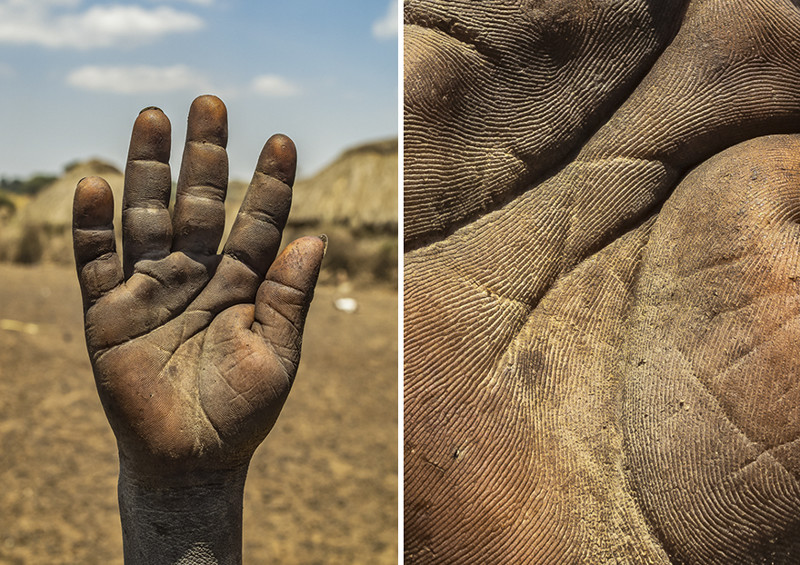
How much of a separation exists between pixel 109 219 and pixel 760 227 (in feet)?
6.80

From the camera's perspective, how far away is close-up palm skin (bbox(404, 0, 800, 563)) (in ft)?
8.46

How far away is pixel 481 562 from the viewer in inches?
103

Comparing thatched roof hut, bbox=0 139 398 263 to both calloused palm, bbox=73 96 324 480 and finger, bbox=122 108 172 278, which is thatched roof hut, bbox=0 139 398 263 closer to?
calloused palm, bbox=73 96 324 480

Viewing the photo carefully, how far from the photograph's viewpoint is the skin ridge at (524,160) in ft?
8.70

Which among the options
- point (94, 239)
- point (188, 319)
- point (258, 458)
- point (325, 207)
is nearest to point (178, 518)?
point (188, 319)

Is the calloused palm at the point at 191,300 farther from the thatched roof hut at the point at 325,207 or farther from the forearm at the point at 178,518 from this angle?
the thatched roof hut at the point at 325,207

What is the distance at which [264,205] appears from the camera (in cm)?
239

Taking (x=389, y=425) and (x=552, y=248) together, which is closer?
(x=552, y=248)

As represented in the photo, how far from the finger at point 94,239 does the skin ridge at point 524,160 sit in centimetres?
91

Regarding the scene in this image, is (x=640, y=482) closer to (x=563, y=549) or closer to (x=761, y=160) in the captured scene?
(x=563, y=549)

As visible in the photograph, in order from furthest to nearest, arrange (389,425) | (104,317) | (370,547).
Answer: (389,425), (370,547), (104,317)

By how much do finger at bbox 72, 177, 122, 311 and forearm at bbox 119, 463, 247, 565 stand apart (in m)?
0.60

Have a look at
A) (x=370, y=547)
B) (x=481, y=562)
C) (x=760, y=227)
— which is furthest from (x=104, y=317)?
(x=370, y=547)

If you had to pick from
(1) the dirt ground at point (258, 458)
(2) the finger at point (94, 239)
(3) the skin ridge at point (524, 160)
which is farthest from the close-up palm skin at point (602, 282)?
(1) the dirt ground at point (258, 458)
